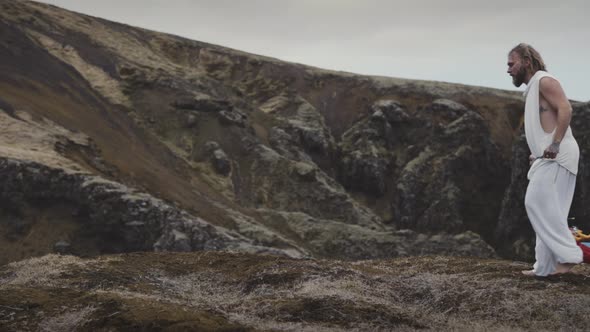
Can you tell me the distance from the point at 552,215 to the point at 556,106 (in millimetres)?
1797

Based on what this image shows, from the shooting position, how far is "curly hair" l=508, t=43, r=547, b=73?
1092 cm

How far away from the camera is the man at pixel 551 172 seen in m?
10.3

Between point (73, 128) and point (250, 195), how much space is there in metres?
18.0

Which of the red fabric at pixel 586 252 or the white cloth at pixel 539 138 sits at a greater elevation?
the white cloth at pixel 539 138

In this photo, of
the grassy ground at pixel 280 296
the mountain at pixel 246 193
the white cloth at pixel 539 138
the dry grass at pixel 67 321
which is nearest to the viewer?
the dry grass at pixel 67 321

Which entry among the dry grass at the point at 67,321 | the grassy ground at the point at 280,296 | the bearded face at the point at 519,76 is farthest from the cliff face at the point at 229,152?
the bearded face at the point at 519,76

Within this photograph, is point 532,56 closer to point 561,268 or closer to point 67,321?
point 561,268

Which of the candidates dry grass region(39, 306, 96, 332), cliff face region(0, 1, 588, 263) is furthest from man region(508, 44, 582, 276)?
cliff face region(0, 1, 588, 263)

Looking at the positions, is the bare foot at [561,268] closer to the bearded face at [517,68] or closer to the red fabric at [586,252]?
the red fabric at [586,252]

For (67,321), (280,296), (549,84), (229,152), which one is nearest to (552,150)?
(549,84)

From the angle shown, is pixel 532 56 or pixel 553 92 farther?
pixel 532 56

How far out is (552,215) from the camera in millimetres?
10352

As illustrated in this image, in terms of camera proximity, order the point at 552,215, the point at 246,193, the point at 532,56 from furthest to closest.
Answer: the point at 246,193 → the point at 532,56 → the point at 552,215

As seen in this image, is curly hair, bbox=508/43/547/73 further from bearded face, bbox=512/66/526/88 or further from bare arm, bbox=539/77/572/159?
bare arm, bbox=539/77/572/159
